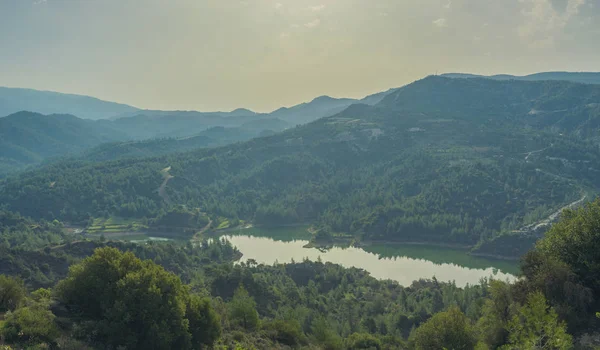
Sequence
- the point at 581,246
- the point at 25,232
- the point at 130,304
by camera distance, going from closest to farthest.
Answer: the point at 130,304
the point at 581,246
the point at 25,232

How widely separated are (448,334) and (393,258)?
6393 centimetres

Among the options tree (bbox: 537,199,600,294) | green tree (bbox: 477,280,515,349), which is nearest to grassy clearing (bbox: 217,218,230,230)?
green tree (bbox: 477,280,515,349)

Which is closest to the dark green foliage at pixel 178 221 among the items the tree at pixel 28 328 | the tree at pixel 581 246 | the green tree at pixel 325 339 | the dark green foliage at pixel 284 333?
the green tree at pixel 325 339

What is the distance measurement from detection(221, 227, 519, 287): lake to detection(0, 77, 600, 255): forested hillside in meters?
6.54

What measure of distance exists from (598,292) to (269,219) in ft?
326

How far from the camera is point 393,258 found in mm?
84938

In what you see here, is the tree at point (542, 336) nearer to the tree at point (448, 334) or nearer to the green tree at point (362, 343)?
the tree at point (448, 334)

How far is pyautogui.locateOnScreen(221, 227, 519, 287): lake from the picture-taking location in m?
72.8

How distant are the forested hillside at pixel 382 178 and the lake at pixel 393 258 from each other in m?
6.54

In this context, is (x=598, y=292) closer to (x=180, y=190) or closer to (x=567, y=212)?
(x=567, y=212)

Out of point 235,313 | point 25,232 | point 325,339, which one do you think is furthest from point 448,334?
point 25,232

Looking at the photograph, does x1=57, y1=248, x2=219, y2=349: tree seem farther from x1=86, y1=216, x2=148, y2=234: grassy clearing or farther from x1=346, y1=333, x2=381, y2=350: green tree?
x1=86, y1=216, x2=148, y2=234: grassy clearing

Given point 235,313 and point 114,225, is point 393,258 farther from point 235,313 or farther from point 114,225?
point 114,225

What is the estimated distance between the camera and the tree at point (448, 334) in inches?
874
